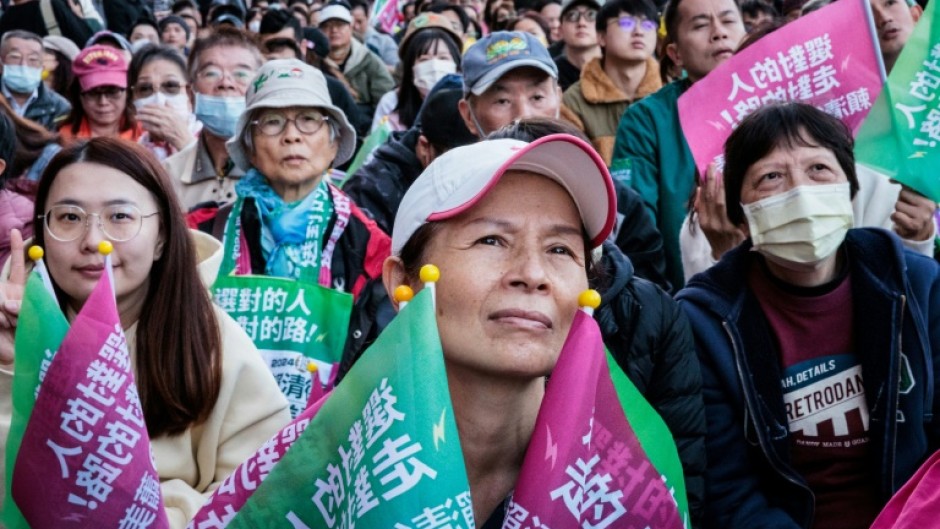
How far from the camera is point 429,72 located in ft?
26.0

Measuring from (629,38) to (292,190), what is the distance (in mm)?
2528

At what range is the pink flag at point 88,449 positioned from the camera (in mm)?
2662

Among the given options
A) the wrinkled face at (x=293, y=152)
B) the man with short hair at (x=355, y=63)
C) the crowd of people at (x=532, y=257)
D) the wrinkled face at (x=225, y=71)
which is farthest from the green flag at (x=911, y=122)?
the man with short hair at (x=355, y=63)

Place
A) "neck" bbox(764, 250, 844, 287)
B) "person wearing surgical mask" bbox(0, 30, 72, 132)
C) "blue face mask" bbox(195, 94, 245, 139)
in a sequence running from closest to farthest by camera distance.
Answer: "neck" bbox(764, 250, 844, 287)
"blue face mask" bbox(195, 94, 245, 139)
"person wearing surgical mask" bbox(0, 30, 72, 132)

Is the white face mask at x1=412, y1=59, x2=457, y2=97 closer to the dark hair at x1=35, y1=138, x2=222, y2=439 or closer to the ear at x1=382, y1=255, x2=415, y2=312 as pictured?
the dark hair at x1=35, y1=138, x2=222, y2=439

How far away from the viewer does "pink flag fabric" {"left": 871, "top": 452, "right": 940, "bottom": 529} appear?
2.02 metres

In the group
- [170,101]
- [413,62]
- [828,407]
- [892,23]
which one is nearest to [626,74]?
[892,23]

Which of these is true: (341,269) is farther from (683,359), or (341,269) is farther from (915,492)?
(915,492)

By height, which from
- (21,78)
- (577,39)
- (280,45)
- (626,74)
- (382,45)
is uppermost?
(382,45)

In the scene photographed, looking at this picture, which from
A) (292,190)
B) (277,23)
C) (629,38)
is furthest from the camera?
(277,23)

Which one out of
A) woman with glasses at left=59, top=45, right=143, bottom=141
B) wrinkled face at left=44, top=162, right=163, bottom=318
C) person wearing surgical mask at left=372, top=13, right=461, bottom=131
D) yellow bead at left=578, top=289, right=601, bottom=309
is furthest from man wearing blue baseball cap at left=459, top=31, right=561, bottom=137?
woman with glasses at left=59, top=45, right=143, bottom=141

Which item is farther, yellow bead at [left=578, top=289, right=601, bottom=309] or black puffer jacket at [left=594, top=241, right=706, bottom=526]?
black puffer jacket at [left=594, top=241, right=706, bottom=526]

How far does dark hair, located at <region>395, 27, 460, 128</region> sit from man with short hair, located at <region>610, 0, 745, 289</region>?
2.28m

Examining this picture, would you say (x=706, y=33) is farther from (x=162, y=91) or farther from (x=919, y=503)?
(x=919, y=503)
